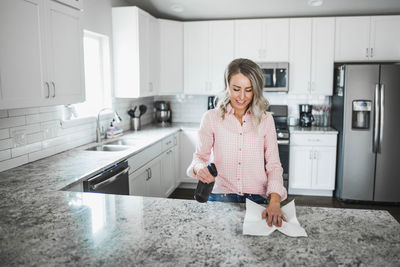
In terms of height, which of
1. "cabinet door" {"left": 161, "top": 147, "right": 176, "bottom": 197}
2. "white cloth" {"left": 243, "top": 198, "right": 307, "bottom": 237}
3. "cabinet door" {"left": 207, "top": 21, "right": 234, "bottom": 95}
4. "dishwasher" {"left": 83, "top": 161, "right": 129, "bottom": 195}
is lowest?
"cabinet door" {"left": 161, "top": 147, "right": 176, "bottom": 197}

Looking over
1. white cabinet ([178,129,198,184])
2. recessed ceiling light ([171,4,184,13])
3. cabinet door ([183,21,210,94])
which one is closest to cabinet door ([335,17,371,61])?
cabinet door ([183,21,210,94])

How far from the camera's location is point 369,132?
13.4 ft

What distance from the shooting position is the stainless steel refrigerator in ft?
13.1

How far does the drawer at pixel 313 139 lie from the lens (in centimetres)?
441

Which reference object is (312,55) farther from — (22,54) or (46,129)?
(22,54)

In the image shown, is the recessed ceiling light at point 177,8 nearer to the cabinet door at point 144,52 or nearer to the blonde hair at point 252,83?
the cabinet door at point 144,52

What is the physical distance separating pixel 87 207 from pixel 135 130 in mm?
2941

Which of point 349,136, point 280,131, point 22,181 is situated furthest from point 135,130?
point 349,136

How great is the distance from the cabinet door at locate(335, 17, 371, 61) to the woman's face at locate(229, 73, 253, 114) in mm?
3314

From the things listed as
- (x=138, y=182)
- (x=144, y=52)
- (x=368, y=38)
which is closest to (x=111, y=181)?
(x=138, y=182)

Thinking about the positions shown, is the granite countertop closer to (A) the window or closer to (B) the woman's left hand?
(A) the window

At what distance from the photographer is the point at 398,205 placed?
166 inches

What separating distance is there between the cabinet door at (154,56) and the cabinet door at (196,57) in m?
0.45

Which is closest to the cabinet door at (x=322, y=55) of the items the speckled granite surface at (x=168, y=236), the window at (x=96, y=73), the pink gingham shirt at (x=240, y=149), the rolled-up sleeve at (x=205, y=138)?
the window at (x=96, y=73)
